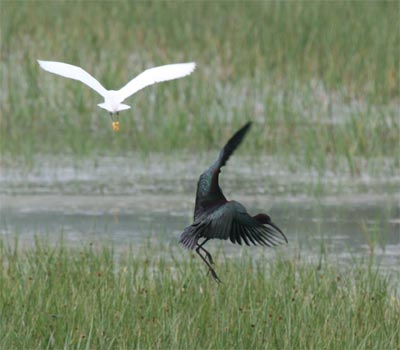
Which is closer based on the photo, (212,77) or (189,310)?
(189,310)

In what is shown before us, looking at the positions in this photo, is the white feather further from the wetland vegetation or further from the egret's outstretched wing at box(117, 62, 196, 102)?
the wetland vegetation

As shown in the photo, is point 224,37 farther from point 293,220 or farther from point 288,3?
point 293,220

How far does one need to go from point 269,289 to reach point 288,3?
1115 cm

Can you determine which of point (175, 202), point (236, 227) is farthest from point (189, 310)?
point (175, 202)

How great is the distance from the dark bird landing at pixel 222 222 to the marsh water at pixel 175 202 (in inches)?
A: 174

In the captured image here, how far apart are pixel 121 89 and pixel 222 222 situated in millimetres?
471

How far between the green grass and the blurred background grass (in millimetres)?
4342

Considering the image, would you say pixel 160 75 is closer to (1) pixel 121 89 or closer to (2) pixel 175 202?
(1) pixel 121 89

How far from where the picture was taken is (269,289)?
654cm

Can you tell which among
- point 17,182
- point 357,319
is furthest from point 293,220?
point 357,319

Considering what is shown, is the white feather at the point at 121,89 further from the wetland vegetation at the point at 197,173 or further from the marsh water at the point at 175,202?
the marsh water at the point at 175,202

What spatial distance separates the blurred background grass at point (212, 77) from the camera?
12.0 m

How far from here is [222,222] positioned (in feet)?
11.8

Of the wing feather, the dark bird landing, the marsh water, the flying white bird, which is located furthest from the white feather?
the marsh water
